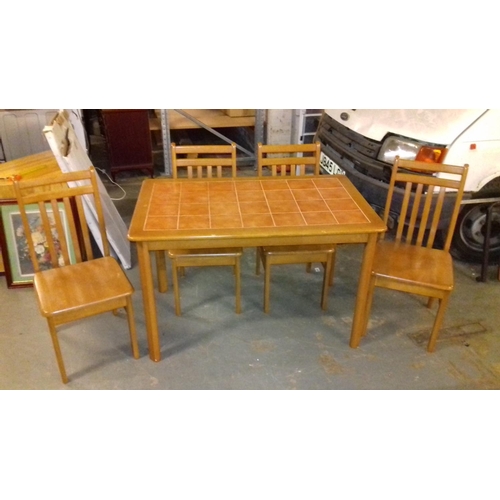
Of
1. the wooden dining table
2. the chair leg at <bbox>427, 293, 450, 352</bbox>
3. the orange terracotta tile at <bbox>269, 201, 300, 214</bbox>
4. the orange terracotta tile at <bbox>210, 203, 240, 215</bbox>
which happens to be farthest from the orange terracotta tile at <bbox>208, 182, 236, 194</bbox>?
the chair leg at <bbox>427, 293, 450, 352</bbox>

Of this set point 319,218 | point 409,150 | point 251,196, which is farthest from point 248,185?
point 409,150

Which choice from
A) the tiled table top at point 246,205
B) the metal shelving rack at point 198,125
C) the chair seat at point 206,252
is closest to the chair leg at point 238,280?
the chair seat at point 206,252

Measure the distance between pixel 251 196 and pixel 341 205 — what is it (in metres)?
0.46

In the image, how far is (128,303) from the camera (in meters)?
2.23

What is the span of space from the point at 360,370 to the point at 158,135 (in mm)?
4391

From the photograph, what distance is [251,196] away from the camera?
2.43 meters

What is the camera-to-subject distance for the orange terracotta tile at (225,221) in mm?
2123

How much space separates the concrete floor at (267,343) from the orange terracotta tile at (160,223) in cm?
72

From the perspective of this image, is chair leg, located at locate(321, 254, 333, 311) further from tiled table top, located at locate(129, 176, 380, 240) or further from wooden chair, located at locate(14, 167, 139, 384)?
wooden chair, located at locate(14, 167, 139, 384)

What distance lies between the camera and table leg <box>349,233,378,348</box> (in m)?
2.23

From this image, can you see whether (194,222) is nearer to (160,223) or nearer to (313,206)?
(160,223)

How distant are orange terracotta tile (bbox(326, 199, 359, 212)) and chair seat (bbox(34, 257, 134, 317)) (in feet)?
3.46

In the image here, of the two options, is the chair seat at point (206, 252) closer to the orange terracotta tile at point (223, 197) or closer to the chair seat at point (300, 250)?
the chair seat at point (300, 250)

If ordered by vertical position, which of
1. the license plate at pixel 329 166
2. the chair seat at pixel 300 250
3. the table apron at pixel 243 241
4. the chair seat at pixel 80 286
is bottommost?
the chair seat at pixel 80 286
